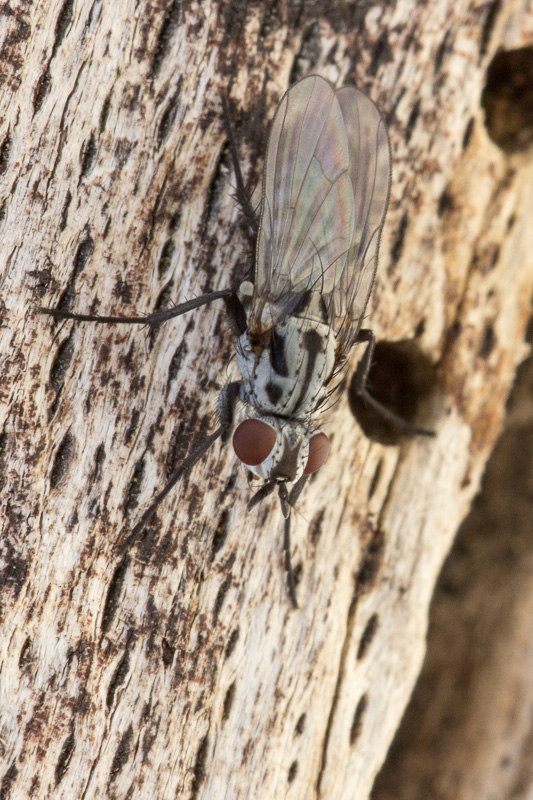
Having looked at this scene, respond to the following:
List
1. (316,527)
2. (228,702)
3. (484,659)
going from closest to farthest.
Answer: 1. (228,702)
2. (316,527)
3. (484,659)

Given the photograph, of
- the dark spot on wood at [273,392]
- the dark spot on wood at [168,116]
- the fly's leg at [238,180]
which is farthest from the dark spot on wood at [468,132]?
the dark spot on wood at [273,392]

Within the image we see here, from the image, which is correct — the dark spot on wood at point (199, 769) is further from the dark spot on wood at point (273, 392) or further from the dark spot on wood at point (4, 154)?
the dark spot on wood at point (4, 154)

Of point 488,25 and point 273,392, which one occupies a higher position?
point 488,25

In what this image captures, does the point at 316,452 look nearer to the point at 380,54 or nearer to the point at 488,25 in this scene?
the point at 380,54

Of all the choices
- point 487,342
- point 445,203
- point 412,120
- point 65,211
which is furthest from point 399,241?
point 65,211

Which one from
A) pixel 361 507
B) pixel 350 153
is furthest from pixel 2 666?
pixel 350 153

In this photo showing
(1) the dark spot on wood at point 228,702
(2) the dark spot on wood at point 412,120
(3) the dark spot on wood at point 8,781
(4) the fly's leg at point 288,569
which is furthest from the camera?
(2) the dark spot on wood at point 412,120

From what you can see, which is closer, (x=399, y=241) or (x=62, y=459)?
(x=62, y=459)
